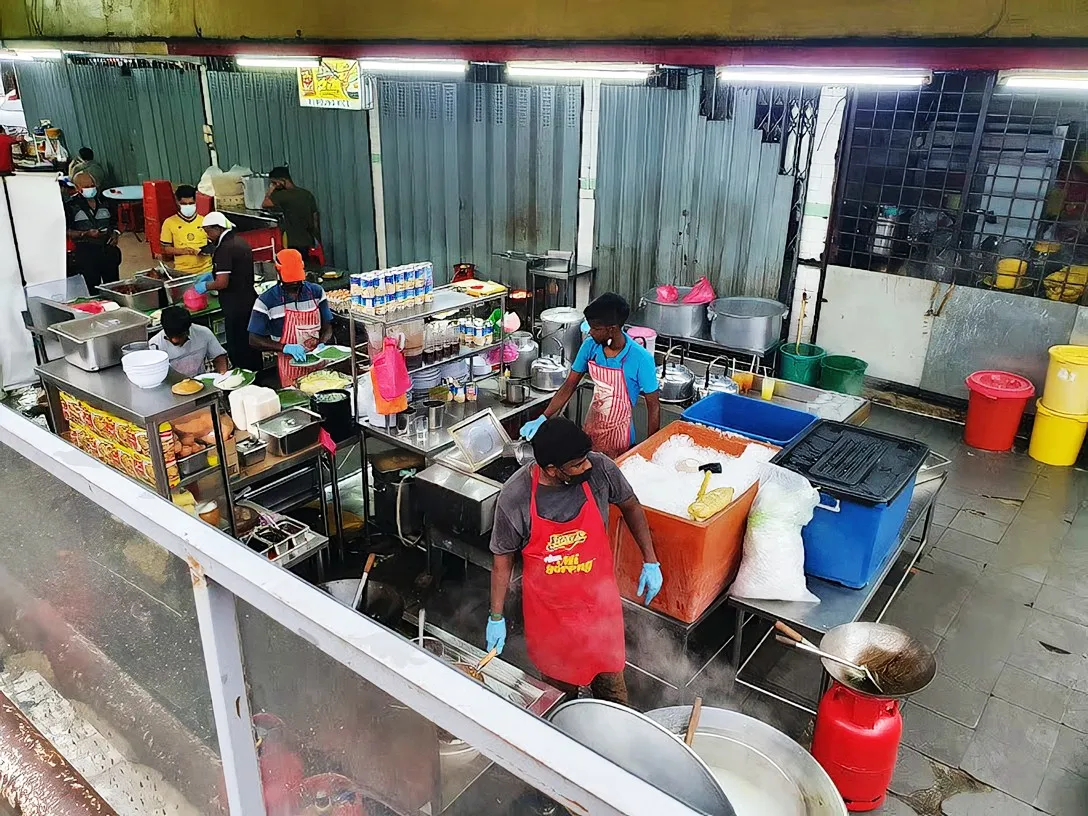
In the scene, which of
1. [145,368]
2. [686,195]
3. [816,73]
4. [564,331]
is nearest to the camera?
[816,73]

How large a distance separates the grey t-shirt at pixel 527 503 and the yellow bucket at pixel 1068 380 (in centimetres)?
552

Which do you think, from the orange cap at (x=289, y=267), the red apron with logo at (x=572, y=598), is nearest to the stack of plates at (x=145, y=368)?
the orange cap at (x=289, y=267)

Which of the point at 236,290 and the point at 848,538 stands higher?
the point at 236,290

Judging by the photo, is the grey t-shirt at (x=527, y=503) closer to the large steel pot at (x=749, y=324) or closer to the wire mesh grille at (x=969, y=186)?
the large steel pot at (x=749, y=324)

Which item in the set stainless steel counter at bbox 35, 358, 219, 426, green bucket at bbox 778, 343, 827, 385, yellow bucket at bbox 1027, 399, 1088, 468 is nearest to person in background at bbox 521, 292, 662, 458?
stainless steel counter at bbox 35, 358, 219, 426

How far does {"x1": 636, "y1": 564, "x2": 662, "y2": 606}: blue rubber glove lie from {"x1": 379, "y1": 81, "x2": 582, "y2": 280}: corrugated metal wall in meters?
6.59

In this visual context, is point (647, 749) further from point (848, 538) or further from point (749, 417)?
point (749, 417)

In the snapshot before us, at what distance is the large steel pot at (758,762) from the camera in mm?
2865

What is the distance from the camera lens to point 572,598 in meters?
3.88

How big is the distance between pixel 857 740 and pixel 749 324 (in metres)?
5.30

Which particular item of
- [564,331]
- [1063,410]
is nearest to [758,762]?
[564,331]

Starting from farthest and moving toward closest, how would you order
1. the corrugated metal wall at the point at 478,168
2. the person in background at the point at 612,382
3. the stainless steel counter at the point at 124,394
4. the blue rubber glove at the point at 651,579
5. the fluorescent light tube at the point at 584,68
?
the corrugated metal wall at the point at 478,168 < the person in background at the point at 612,382 < the stainless steel counter at the point at 124,394 < the blue rubber glove at the point at 651,579 < the fluorescent light tube at the point at 584,68

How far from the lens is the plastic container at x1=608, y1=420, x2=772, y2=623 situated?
13.6 feet

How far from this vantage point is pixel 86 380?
4734mm
